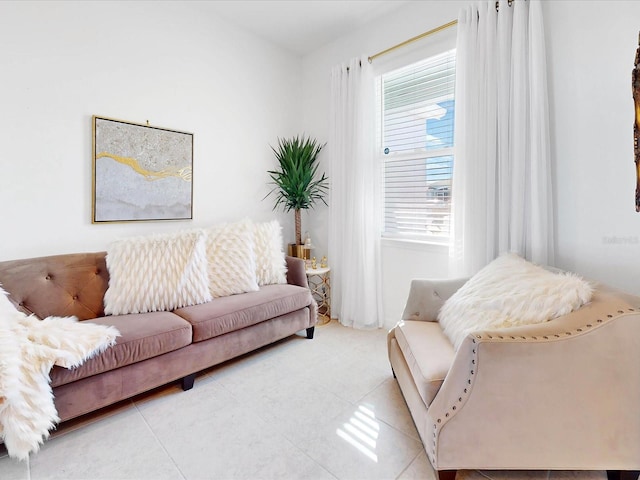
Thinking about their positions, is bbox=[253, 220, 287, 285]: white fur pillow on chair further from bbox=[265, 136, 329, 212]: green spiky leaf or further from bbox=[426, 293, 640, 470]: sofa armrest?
bbox=[426, 293, 640, 470]: sofa armrest

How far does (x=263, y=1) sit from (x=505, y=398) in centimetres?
323

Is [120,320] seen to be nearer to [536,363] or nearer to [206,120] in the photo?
[206,120]

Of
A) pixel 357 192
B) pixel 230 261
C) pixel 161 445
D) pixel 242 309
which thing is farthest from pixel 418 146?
pixel 161 445

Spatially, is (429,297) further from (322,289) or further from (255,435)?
(322,289)

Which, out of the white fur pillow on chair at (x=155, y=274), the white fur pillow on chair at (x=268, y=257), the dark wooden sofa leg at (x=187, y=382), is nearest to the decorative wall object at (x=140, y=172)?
the white fur pillow on chair at (x=155, y=274)

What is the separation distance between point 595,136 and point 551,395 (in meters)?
1.54

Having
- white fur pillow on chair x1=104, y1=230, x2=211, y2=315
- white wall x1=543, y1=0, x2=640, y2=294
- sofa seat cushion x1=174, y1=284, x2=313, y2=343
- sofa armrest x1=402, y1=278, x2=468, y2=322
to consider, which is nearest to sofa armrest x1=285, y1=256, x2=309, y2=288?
sofa seat cushion x1=174, y1=284, x2=313, y2=343

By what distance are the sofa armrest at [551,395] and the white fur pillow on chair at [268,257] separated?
1845 millimetres

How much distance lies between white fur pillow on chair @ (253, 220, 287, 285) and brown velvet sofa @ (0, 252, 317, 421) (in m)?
0.34

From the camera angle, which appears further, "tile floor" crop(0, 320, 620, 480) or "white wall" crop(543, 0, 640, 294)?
"white wall" crop(543, 0, 640, 294)

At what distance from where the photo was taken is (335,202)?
10.5 feet

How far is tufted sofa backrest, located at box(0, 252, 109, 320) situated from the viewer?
73.6 inches

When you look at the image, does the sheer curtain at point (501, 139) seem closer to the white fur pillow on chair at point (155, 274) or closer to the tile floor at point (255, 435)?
the tile floor at point (255, 435)

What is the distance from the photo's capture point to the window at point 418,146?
8.48 ft
